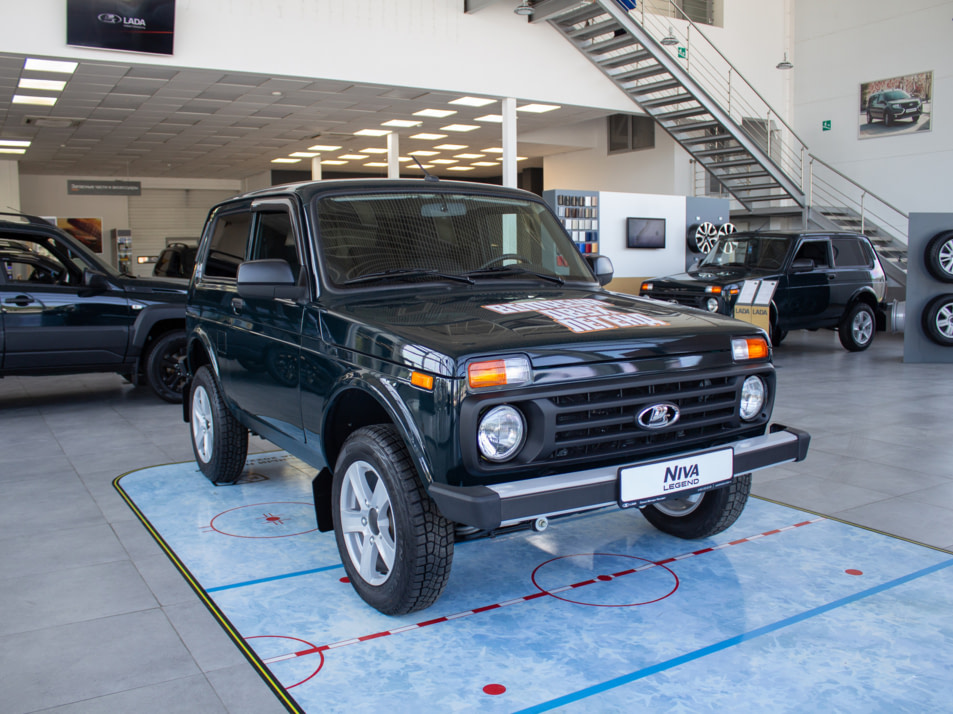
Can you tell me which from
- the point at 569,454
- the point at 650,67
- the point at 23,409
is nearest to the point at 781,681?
the point at 569,454

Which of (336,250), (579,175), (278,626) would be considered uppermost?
(579,175)

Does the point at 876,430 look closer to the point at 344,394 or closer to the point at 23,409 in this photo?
the point at 344,394

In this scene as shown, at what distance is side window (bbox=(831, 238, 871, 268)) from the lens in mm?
11164

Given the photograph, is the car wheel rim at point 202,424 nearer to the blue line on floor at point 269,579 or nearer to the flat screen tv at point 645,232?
the blue line on floor at point 269,579

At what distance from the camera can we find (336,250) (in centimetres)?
337

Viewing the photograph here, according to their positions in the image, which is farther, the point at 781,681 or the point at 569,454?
the point at 569,454

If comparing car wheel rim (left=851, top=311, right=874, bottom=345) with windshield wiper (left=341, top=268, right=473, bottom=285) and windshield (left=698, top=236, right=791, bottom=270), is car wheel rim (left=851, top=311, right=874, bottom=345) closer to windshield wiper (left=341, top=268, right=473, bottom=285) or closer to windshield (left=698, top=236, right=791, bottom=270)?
windshield (left=698, top=236, right=791, bottom=270)

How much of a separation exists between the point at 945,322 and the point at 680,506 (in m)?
7.98

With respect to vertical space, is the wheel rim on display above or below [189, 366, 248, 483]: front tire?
above

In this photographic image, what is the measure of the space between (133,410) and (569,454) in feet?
19.3

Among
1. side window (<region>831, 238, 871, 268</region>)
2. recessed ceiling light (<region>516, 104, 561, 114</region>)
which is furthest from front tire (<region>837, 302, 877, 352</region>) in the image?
recessed ceiling light (<region>516, 104, 561, 114</region>)

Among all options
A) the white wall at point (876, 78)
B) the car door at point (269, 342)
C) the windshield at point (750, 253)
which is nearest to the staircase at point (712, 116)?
the white wall at point (876, 78)

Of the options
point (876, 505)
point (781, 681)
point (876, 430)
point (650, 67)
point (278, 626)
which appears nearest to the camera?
point (781, 681)

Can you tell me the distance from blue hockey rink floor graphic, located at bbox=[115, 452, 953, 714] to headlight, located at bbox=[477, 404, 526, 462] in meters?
0.38
